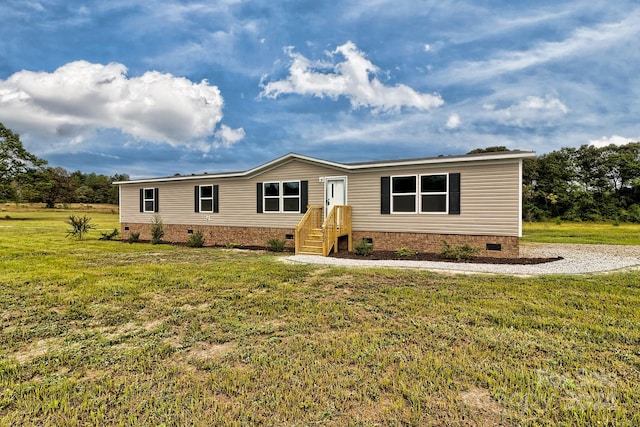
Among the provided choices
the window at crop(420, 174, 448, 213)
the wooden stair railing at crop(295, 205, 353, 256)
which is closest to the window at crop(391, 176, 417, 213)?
the window at crop(420, 174, 448, 213)

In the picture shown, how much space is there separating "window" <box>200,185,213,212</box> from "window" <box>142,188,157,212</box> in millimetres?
3366

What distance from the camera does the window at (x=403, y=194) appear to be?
10.6 meters

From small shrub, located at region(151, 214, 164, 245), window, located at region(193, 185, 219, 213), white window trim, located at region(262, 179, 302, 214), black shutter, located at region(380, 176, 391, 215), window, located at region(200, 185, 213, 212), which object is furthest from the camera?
small shrub, located at region(151, 214, 164, 245)

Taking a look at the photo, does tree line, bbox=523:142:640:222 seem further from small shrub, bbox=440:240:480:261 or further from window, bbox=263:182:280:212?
window, bbox=263:182:280:212

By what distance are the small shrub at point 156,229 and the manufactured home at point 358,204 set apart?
1.37ft

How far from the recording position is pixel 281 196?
12.9m

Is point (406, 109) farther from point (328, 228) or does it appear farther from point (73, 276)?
point (73, 276)

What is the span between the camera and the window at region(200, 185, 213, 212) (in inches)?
582

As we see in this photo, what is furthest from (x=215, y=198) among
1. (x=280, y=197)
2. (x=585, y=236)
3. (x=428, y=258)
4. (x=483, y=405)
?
(x=585, y=236)

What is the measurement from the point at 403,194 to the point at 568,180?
28807 millimetres

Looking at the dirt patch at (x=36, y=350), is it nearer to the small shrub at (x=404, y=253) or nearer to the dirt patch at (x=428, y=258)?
the dirt patch at (x=428, y=258)

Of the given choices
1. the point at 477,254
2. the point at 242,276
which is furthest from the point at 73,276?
the point at 477,254

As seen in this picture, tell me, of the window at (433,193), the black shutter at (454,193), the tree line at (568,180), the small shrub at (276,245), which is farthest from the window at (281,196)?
the tree line at (568,180)

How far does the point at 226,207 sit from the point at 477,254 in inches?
400
